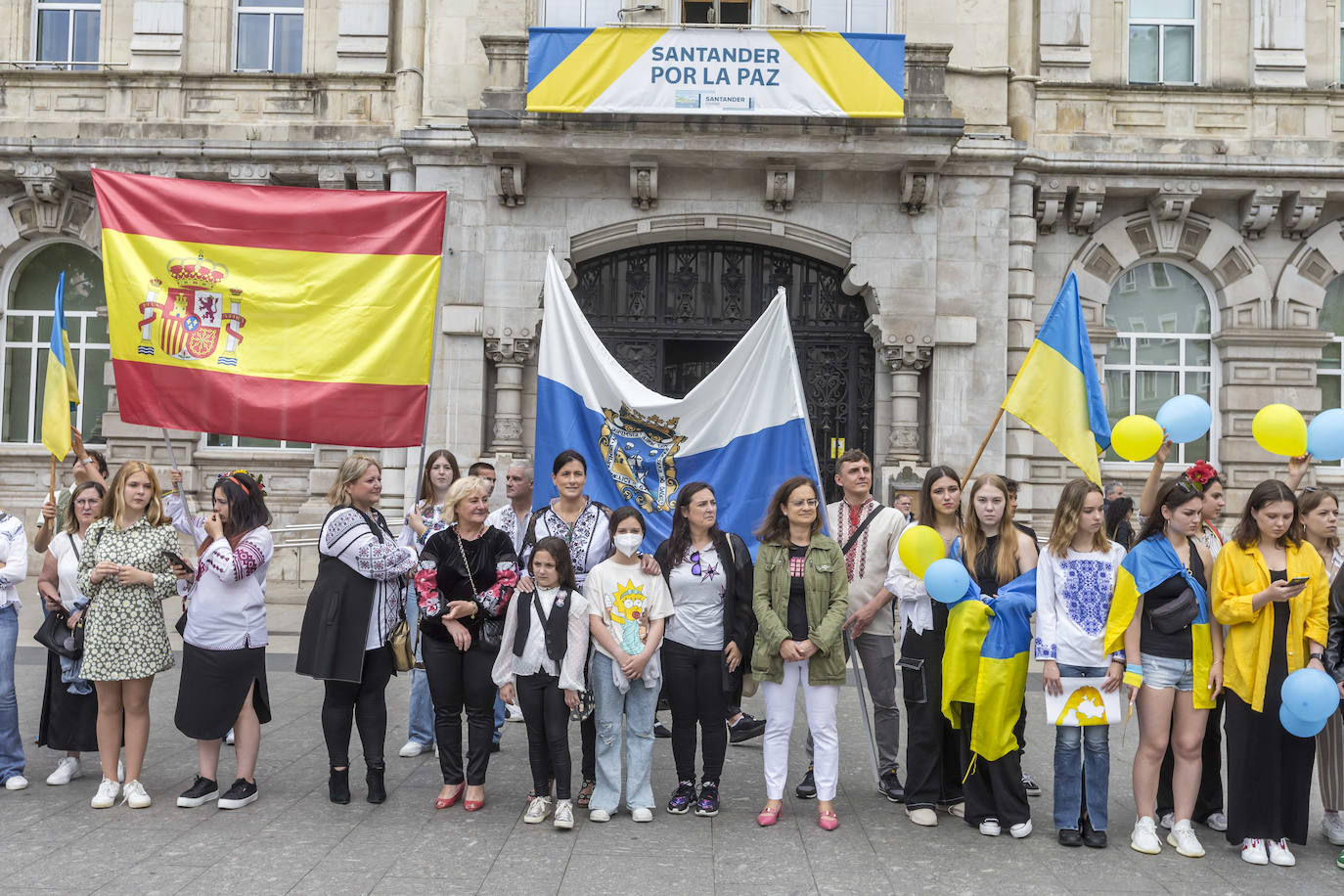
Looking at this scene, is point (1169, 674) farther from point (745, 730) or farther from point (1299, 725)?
point (745, 730)

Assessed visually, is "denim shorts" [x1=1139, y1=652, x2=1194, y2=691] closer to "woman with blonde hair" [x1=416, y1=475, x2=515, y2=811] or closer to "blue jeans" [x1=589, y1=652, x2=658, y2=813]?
"blue jeans" [x1=589, y1=652, x2=658, y2=813]

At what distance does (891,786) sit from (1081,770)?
3.91 ft

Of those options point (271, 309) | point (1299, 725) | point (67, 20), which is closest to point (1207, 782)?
point (1299, 725)

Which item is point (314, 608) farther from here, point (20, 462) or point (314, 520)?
point (20, 462)

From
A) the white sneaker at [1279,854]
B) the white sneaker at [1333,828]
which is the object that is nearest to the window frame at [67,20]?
the white sneaker at [1279,854]

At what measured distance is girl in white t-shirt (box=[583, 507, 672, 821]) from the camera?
19.4 ft

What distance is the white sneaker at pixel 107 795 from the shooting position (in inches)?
236

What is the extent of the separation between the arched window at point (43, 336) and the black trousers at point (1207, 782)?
1430 centimetres

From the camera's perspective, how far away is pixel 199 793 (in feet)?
19.9

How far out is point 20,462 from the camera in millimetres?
15359

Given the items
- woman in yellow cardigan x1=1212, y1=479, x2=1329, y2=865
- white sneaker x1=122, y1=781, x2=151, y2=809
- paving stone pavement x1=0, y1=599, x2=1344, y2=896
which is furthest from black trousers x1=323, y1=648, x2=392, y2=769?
Result: woman in yellow cardigan x1=1212, y1=479, x2=1329, y2=865

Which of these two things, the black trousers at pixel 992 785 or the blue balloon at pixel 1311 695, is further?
the black trousers at pixel 992 785

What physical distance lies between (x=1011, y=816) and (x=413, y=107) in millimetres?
11898

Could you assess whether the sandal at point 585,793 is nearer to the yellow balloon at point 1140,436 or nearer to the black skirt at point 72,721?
the black skirt at point 72,721
